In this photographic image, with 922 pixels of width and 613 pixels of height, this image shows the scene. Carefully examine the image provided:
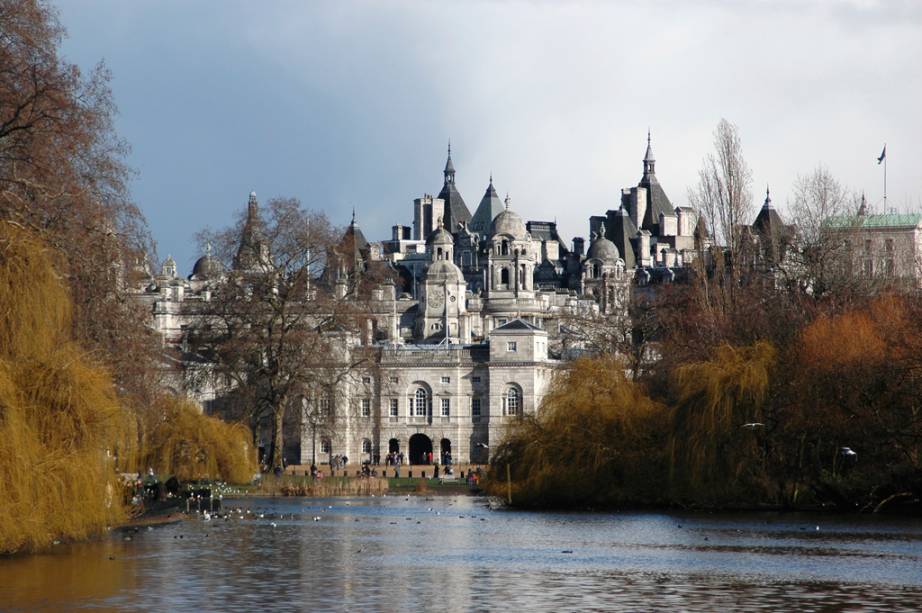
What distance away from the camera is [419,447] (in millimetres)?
131375

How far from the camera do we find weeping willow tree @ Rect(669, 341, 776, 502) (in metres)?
54.4

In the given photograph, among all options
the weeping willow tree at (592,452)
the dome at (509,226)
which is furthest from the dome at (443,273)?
the weeping willow tree at (592,452)

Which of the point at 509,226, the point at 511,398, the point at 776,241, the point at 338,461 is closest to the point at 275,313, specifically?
the point at 776,241

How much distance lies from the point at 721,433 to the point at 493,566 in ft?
59.3

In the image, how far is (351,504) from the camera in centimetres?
6756

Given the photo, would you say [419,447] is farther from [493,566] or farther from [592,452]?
[493,566]

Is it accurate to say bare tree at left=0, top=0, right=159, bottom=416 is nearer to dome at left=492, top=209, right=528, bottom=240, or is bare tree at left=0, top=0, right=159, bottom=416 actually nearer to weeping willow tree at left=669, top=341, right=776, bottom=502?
weeping willow tree at left=669, top=341, right=776, bottom=502

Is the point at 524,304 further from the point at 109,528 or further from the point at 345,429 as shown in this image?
the point at 109,528

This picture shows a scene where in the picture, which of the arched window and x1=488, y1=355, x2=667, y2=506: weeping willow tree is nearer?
x1=488, y1=355, x2=667, y2=506: weeping willow tree

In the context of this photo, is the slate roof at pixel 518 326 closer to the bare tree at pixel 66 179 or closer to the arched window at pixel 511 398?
the arched window at pixel 511 398

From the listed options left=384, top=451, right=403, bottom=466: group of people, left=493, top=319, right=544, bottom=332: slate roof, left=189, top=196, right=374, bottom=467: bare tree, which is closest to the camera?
left=189, top=196, right=374, bottom=467: bare tree

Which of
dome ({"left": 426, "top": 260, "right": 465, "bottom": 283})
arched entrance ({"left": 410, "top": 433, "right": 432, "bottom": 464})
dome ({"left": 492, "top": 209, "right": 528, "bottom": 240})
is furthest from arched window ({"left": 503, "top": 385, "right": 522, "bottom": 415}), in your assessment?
dome ({"left": 492, "top": 209, "right": 528, "bottom": 240})

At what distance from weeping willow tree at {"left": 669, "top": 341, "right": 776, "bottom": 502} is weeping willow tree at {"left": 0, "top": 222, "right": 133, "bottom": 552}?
833 inches

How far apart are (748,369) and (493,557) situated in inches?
686
